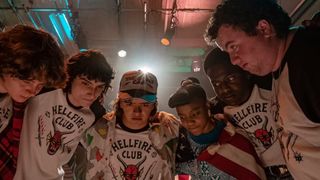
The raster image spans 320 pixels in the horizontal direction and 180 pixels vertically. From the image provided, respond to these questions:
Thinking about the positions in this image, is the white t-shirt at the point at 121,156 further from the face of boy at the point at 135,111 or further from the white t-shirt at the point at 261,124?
the white t-shirt at the point at 261,124

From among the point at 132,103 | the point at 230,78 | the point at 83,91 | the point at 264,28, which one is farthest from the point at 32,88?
the point at 264,28

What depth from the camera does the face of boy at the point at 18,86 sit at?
1754 mm

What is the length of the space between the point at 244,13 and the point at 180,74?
506cm

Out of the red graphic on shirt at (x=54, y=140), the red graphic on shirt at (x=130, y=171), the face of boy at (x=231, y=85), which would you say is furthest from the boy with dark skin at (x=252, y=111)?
the red graphic on shirt at (x=54, y=140)

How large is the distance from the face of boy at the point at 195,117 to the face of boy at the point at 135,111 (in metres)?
0.26

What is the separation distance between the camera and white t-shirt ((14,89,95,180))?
1991 mm

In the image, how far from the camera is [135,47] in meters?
6.57

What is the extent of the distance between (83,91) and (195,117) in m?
0.75

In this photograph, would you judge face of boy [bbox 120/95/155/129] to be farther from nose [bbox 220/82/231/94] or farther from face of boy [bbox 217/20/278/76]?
face of boy [bbox 217/20/278/76]

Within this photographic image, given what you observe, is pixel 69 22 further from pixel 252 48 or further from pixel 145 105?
pixel 252 48

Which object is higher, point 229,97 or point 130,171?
point 229,97

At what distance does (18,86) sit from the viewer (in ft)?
5.77

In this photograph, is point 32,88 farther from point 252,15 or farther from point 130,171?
point 252,15

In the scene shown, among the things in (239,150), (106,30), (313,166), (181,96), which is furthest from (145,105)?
(106,30)
